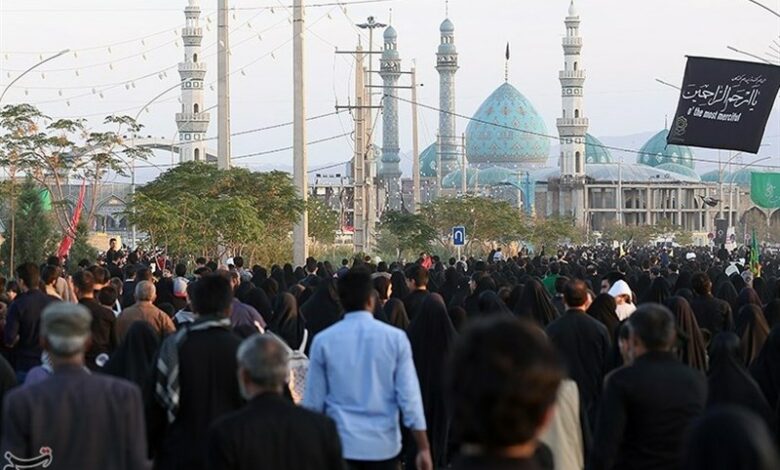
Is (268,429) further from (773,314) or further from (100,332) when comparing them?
(773,314)

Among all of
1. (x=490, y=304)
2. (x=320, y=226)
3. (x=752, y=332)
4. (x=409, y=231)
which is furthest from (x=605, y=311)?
(x=320, y=226)

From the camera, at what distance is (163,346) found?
6812 mm

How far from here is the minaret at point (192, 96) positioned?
9281 centimetres

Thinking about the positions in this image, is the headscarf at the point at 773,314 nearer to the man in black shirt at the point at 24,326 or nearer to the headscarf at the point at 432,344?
the headscarf at the point at 432,344

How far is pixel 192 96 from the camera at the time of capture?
9750 cm

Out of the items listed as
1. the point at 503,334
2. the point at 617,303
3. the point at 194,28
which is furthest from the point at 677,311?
the point at 194,28

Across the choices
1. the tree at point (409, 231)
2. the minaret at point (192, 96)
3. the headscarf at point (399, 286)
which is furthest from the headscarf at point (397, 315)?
the minaret at point (192, 96)

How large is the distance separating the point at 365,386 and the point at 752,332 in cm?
492

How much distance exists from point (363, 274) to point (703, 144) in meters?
13.1

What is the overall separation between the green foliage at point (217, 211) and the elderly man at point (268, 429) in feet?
90.1

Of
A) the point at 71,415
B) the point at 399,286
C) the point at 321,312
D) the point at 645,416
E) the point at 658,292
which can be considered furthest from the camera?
the point at 399,286

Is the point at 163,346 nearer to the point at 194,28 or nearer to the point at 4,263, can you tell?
the point at 4,263

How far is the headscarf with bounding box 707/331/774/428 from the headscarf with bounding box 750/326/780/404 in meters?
1.39

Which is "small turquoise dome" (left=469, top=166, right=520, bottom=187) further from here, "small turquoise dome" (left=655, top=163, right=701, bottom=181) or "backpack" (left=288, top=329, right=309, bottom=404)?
"backpack" (left=288, top=329, right=309, bottom=404)
